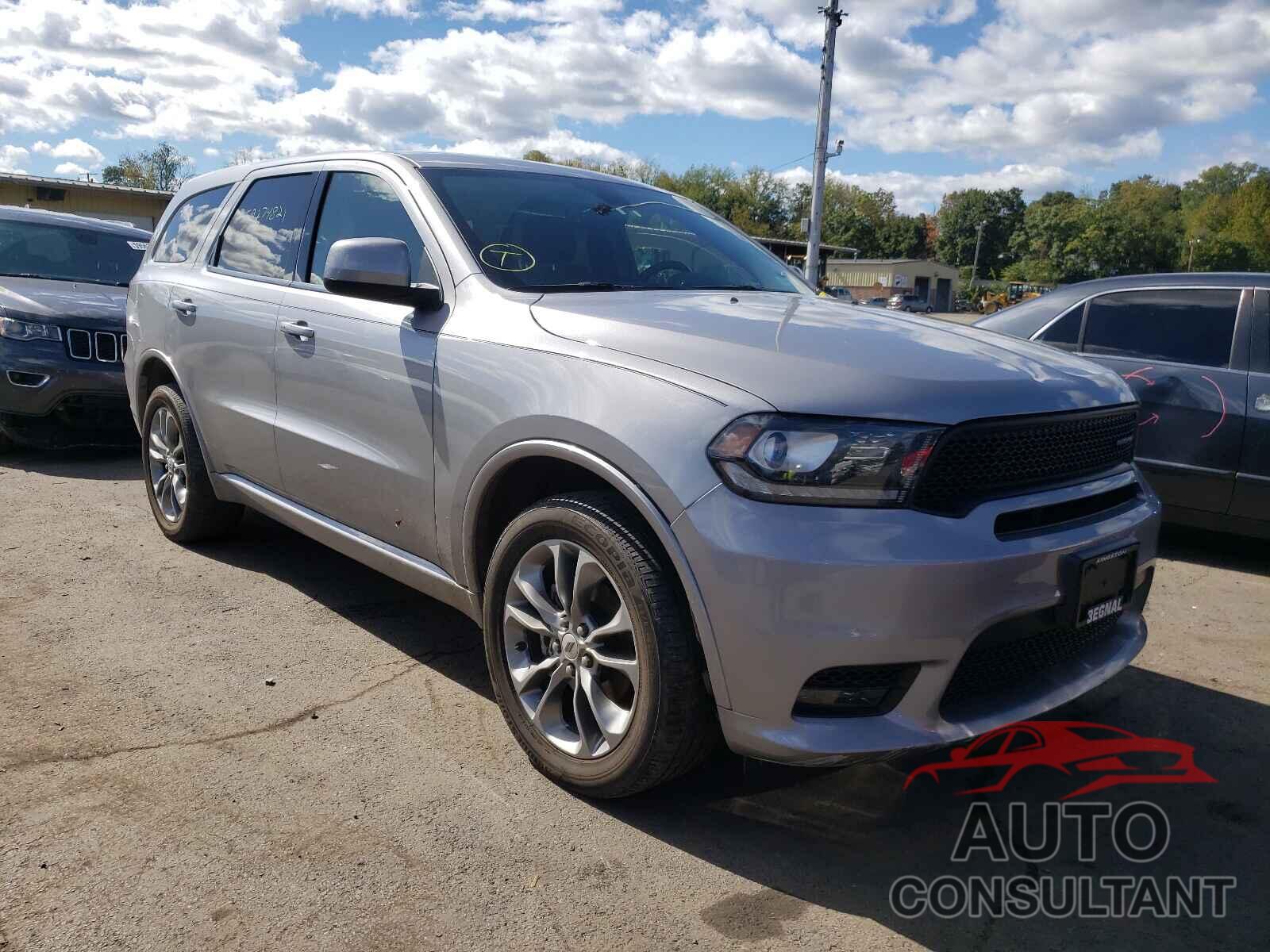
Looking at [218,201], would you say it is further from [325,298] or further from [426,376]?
[426,376]

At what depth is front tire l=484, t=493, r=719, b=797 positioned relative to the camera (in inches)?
96.7

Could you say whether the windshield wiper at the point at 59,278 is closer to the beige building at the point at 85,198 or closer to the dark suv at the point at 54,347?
the dark suv at the point at 54,347

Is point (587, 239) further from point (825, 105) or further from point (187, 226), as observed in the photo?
point (825, 105)

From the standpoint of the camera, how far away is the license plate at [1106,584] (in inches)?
98.7

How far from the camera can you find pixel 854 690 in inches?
90.8

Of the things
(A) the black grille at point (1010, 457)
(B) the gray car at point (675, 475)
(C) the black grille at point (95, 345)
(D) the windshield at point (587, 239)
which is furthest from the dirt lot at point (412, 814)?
(C) the black grille at point (95, 345)

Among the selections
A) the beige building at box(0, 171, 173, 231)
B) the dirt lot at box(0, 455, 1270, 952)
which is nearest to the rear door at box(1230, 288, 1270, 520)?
the dirt lot at box(0, 455, 1270, 952)

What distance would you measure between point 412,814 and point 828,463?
4.86 feet

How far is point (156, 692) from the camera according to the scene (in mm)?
3420

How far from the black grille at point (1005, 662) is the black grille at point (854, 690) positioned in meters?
0.15

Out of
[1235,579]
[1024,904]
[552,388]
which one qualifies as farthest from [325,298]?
→ [1235,579]

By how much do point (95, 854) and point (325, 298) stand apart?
2.00m

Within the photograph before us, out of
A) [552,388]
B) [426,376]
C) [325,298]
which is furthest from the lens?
[325,298]

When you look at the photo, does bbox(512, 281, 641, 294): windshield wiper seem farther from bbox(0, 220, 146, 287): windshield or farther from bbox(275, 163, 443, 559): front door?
bbox(0, 220, 146, 287): windshield
